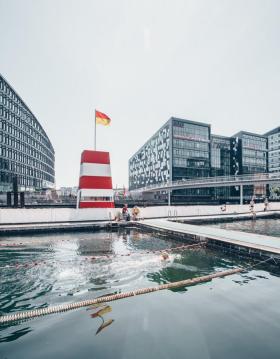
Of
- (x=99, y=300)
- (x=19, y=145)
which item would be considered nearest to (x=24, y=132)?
(x=19, y=145)

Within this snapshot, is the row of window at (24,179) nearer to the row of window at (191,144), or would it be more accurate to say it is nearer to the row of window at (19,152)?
the row of window at (19,152)

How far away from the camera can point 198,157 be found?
90188 mm

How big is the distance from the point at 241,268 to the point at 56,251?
32.1ft

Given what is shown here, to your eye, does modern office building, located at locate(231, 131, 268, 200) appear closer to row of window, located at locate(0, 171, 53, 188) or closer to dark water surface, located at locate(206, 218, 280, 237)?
dark water surface, located at locate(206, 218, 280, 237)

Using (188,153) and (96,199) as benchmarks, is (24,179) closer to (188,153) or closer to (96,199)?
(188,153)

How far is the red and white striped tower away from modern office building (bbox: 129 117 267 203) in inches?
2140

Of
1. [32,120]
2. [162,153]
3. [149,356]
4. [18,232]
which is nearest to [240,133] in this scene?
[162,153]

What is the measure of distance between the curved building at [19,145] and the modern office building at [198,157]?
46.1 metres

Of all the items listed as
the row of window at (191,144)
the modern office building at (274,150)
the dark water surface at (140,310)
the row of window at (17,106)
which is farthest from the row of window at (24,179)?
the modern office building at (274,150)

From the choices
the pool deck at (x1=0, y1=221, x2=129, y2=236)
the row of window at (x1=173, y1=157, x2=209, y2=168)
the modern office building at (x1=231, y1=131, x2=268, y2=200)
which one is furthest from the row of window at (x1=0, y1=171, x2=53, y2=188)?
the modern office building at (x1=231, y1=131, x2=268, y2=200)

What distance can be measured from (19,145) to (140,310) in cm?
8574

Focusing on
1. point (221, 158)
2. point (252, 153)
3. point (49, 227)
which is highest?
point (252, 153)

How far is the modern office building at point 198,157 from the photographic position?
85625mm

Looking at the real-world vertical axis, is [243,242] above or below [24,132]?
below
